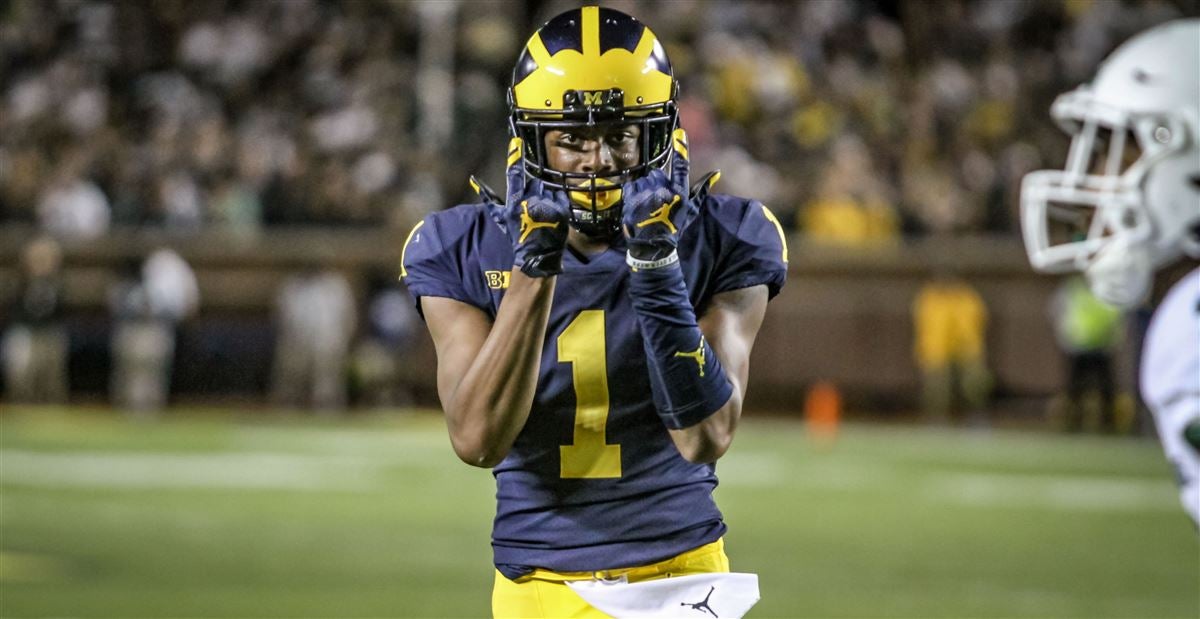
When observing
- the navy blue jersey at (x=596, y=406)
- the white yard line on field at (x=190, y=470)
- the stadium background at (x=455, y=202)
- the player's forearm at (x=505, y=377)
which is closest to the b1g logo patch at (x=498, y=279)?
the navy blue jersey at (x=596, y=406)

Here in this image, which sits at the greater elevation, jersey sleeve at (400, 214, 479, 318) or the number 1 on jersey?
jersey sleeve at (400, 214, 479, 318)

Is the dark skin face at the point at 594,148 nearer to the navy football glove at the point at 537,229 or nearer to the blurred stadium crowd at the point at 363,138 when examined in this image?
the navy football glove at the point at 537,229

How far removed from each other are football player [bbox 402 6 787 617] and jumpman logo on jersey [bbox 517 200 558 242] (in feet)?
0.10

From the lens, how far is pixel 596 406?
333 centimetres

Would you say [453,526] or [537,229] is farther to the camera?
[453,526]

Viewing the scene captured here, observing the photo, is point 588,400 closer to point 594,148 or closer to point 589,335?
point 589,335

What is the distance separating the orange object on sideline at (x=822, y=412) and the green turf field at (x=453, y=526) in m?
0.45

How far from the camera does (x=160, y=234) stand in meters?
18.7

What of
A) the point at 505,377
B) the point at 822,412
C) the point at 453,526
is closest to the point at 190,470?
the point at 453,526

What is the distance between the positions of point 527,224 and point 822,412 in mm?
13421

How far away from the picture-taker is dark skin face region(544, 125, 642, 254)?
3.24 metres

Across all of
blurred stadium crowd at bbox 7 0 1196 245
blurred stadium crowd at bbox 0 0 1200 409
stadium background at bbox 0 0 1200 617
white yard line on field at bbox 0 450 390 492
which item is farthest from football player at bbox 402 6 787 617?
blurred stadium crowd at bbox 7 0 1196 245

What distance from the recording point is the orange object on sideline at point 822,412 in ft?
51.6

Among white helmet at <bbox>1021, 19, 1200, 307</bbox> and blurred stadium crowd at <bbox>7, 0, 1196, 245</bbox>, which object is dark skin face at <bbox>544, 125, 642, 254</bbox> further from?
blurred stadium crowd at <bbox>7, 0, 1196, 245</bbox>
